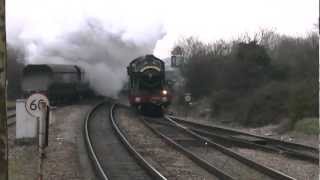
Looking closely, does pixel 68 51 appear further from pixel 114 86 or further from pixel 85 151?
pixel 85 151

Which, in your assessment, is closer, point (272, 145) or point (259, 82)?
point (272, 145)

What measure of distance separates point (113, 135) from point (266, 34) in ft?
135

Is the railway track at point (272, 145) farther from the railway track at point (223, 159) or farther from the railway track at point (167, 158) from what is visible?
the railway track at point (167, 158)

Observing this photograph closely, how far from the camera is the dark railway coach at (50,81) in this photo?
45000 millimetres

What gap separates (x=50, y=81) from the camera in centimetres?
4494

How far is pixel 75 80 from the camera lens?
49469mm

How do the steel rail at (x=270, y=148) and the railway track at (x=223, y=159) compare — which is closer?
the railway track at (x=223, y=159)

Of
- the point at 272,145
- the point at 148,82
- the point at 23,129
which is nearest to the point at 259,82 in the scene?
the point at 148,82

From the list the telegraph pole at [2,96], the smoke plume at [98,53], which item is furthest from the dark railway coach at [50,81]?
the telegraph pole at [2,96]

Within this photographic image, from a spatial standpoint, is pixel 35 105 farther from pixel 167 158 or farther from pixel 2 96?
pixel 167 158

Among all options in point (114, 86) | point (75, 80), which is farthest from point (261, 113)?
point (114, 86)

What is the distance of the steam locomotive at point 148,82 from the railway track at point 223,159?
9799 millimetres

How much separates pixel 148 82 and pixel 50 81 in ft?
30.4

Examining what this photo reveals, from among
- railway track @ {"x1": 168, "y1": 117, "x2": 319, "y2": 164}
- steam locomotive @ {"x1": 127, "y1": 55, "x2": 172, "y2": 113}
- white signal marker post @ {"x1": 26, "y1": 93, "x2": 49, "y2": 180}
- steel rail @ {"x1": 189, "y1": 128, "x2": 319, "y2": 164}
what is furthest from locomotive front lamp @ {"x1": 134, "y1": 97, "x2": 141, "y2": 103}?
white signal marker post @ {"x1": 26, "y1": 93, "x2": 49, "y2": 180}
